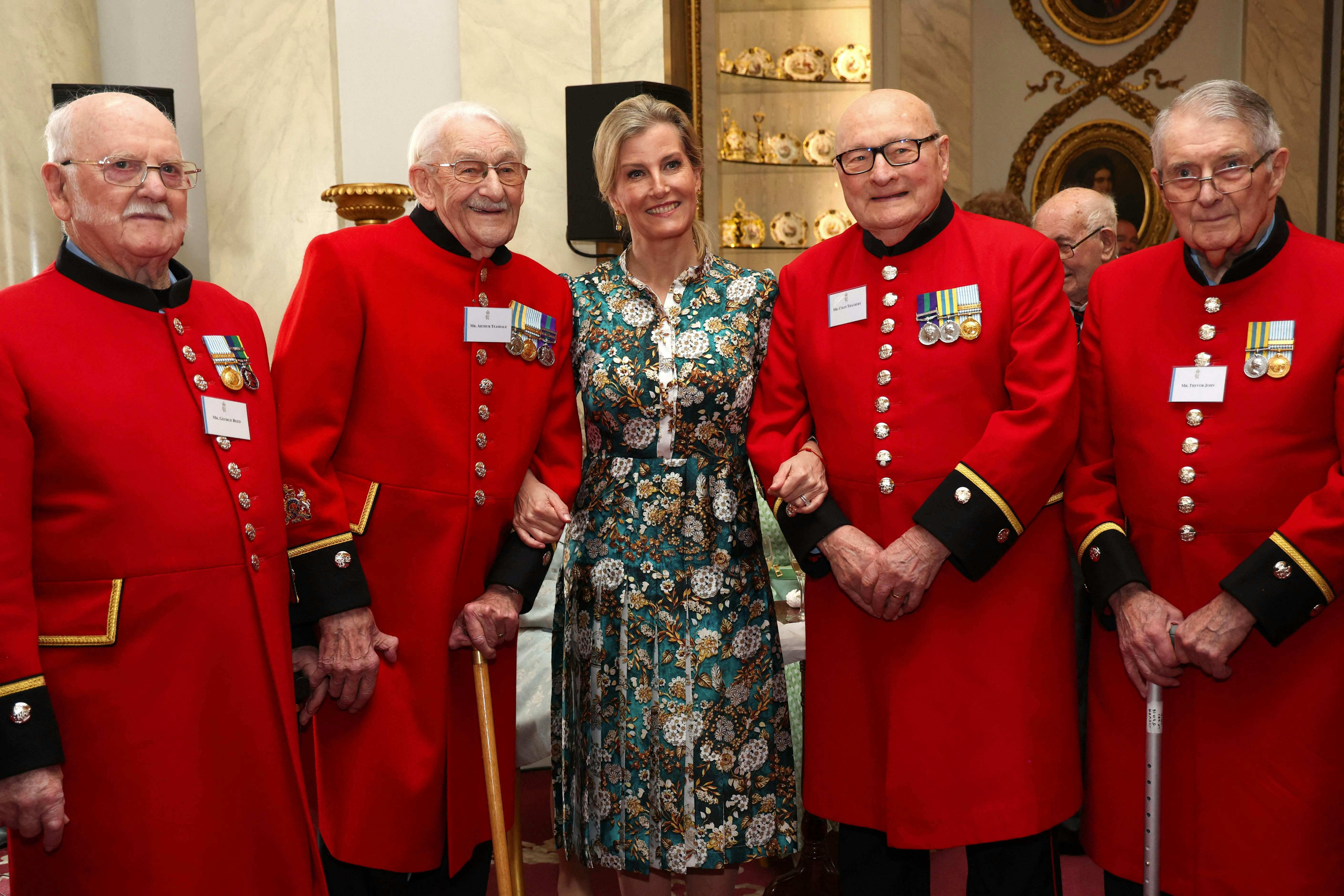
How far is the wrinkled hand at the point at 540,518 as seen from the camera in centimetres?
232

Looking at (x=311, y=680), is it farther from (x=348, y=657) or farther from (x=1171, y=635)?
(x=1171, y=635)

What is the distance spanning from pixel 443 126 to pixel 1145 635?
5.71 ft

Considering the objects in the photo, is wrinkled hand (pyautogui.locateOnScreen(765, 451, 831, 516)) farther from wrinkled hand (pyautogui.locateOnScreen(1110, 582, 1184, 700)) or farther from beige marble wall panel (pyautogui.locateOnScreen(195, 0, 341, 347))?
beige marble wall panel (pyautogui.locateOnScreen(195, 0, 341, 347))

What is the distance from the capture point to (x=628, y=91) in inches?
173

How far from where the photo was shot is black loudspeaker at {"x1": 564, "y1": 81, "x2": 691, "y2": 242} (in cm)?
456

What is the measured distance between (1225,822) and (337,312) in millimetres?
2001

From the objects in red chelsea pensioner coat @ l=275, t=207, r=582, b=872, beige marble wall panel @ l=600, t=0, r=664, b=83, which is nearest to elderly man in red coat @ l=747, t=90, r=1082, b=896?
red chelsea pensioner coat @ l=275, t=207, r=582, b=872

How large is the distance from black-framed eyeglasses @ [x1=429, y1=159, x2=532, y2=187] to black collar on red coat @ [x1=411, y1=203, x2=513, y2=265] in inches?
4.4

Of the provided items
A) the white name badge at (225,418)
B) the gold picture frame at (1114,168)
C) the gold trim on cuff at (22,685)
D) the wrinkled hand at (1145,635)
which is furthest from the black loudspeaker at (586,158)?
the gold picture frame at (1114,168)

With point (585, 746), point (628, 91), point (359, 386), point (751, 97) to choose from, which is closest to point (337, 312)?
point (359, 386)

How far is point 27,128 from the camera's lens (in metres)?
4.88


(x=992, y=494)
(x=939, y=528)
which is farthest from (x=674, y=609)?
(x=992, y=494)

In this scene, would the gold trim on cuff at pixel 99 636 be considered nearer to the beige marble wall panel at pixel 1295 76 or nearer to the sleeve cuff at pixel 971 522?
the sleeve cuff at pixel 971 522

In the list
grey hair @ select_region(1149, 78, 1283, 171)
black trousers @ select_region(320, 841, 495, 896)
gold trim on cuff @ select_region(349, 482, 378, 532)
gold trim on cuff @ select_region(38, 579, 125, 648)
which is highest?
grey hair @ select_region(1149, 78, 1283, 171)
